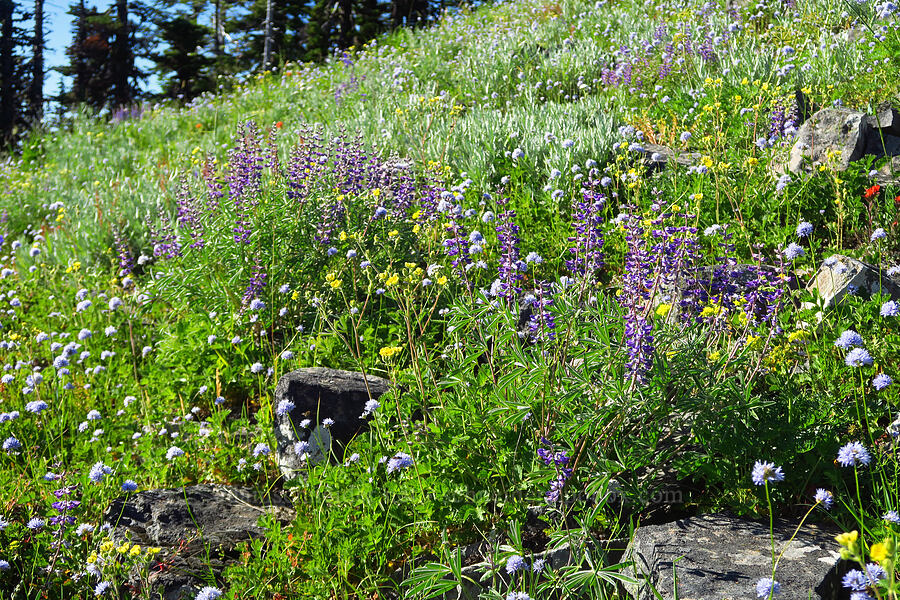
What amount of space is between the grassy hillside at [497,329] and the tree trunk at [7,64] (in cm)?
1835

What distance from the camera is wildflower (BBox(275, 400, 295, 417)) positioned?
2889mm

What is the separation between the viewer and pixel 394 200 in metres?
4.60

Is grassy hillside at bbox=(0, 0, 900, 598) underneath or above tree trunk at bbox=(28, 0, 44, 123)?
underneath

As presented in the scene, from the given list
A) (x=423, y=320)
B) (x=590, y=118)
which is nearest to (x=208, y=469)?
(x=423, y=320)

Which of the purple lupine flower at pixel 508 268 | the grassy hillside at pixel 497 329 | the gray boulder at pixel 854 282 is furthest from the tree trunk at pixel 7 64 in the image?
the gray boulder at pixel 854 282

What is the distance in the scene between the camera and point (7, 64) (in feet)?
76.3

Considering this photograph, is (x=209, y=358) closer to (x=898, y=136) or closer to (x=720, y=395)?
(x=720, y=395)

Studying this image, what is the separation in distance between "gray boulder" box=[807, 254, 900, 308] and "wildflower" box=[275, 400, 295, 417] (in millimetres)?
2638

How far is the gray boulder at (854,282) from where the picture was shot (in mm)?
3230

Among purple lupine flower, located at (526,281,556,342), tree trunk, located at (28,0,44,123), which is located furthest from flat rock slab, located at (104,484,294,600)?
tree trunk, located at (28,0,44,123)

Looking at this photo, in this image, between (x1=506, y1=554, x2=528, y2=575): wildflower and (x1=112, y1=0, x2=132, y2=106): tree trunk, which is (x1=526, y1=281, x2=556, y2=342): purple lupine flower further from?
(x1=112, y1=0, x2=132, y2=106): tree trunk

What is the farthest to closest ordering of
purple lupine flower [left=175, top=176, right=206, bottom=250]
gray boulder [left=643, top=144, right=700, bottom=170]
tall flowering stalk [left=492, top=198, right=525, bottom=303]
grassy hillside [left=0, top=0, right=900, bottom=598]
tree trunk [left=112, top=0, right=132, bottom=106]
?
1. tree trunk [left=112, top=0, right=132, bottom=106]
2. gray boulder [left=643, top=144, right=700, bottom=170]
3. purple lupine flower [left=175, top=176, right=206, bottom=250]
4. tall flowering stalk [left=492, top=198, right=525, bottom=303]
5. grassy hillside [left=0, top=0, right=900, bottom=598]

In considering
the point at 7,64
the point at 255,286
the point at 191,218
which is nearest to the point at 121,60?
the point at 7,64

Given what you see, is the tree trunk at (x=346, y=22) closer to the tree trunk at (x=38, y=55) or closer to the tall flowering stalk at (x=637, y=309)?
the tree trunk at (x=38, y=55)
